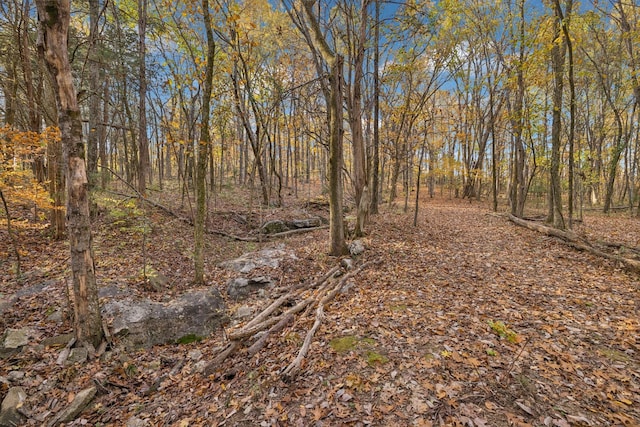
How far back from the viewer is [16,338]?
177 inches

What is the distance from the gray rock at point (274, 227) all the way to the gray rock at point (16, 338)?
26.0ft

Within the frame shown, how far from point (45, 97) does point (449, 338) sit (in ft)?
39.9

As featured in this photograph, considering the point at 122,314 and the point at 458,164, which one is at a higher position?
the point at 458,164

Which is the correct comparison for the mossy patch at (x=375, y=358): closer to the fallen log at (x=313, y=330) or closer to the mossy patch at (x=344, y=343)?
the mossy patch at (x=344, y=343)

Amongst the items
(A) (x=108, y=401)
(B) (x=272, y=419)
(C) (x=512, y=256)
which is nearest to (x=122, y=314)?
(A) (x=108, y=401)

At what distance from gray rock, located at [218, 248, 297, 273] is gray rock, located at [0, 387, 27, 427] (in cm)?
456

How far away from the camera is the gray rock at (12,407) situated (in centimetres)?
335

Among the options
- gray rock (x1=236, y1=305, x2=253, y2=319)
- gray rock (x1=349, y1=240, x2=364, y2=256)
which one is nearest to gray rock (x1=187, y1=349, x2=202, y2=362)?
gray rock (x1=236, y1=305, x2=253, y2=319)

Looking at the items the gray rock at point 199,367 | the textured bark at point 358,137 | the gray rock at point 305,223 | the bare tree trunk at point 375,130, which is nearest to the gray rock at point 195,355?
the gray rock at point 199,367

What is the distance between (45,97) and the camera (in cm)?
839

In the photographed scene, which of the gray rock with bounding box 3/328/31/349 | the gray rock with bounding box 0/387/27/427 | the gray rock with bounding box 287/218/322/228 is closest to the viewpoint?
the gray rock with bounding box 0/387/27/427

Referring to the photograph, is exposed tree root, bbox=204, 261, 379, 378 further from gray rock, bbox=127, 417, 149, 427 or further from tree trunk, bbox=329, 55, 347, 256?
tree trunk, bbox=329, 55, 347, 256

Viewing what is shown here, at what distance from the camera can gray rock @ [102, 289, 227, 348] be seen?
4930mm

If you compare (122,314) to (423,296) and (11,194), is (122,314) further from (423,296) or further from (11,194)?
(423,296)
